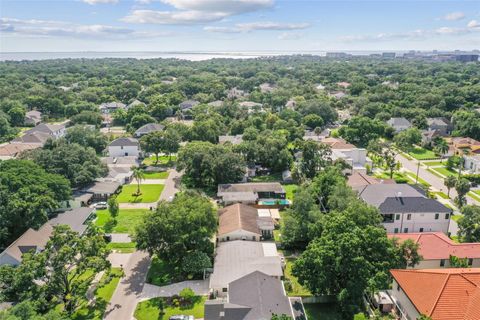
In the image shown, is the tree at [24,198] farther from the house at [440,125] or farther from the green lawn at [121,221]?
the house at [440,125]

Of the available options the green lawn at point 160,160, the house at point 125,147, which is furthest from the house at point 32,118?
the green lawn at point 160,160

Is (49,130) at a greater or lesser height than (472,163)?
greater

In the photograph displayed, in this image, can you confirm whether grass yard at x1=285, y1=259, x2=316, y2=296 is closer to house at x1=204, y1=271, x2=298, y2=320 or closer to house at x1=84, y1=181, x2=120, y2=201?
house at x1=204, y1=271, x2=298, y2=320

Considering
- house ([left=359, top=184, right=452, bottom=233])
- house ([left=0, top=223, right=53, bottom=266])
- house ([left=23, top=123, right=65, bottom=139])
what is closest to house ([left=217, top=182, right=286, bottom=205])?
house ([left=359, top=184, right=452, bottom=233])

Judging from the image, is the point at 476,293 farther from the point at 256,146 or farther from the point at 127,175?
the point at 127,175

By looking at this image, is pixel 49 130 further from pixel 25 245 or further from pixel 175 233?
pixel 175 233

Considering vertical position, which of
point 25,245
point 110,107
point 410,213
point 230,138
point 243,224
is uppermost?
point 110,107

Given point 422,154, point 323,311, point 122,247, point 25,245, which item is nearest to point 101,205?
point 122,247

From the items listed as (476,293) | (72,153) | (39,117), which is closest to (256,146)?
(72,153)
